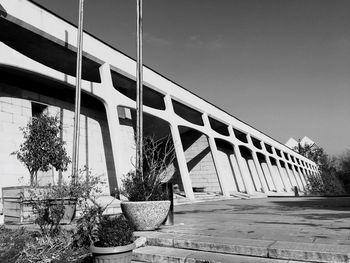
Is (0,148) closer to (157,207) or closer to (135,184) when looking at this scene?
(135,184)

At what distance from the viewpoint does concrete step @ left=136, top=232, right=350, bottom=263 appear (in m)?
4.05

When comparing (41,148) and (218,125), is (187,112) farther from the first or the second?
(41,148)

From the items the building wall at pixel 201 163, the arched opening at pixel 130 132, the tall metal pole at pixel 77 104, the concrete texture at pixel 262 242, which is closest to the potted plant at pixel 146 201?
the concrete texture at pixel 262 242

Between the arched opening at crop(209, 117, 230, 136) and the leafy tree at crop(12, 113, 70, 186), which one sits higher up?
the arched opening at crop(209, 117, 230, 136)

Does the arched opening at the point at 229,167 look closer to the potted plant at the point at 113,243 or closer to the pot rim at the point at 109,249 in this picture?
the potted plant at the point at 113,243

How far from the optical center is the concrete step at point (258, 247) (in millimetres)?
4047

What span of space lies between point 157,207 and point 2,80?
849 centimetres

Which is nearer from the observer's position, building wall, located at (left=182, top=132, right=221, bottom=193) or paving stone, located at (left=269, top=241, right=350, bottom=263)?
paving stone, located at (left=269, top=241, right=350, bottom=263)

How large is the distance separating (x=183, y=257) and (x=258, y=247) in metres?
1.12

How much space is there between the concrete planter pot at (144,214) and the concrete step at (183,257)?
2.92 ft

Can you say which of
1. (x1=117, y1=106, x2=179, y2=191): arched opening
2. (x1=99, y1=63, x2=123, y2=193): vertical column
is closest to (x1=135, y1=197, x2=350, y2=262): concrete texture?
(x1=117, y1=106, x2=179, y2=191): arched opening

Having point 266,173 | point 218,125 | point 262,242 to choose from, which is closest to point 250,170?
point 266,173

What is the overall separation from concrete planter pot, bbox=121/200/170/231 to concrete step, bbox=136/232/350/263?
0.61 m

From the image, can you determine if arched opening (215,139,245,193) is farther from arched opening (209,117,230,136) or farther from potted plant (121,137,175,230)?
potted plant (121,137,175,230)
